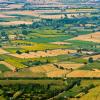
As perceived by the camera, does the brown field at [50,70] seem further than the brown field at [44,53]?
No

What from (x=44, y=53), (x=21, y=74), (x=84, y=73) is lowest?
(x=84, y=73)

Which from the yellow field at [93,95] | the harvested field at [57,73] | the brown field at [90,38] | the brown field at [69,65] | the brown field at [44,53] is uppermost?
the brown field at [90,38]

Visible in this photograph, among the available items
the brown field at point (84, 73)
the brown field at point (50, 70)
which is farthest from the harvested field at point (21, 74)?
the brown field at point (84, 73)

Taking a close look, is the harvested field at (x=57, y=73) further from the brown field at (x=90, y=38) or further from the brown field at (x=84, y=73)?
the brown field at (x=90, y=38)

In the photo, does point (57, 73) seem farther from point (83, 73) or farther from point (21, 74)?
point (21, 74)

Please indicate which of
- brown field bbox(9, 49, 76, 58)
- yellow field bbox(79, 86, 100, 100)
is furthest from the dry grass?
brown field bbox(9, 49, 76, 58)

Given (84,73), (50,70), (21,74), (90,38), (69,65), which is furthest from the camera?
(90,38)

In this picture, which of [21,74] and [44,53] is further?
[44,53]

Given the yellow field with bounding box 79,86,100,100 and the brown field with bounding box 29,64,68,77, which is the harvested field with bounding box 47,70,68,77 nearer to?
the brown field with bounding box 29,64,68,77

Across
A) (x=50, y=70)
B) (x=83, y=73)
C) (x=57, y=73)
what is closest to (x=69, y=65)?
(x=50, y=70)

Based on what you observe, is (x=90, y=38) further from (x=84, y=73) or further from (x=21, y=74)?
(x=21, y=74)

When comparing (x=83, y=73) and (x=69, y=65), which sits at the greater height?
(x=69, y=65)

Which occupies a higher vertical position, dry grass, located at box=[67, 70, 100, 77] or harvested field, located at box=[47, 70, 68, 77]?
harvested field, located at box=[47, 70, 68, 77]

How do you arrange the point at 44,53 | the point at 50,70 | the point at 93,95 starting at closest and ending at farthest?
the point at 93,95, the point at 50,70, the point at 44,53
